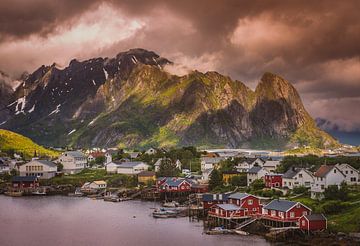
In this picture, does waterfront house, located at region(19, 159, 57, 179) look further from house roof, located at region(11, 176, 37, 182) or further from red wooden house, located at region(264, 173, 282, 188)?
red wooden house, located at region(264, 173, 282, 188)

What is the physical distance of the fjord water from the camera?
2285 inches

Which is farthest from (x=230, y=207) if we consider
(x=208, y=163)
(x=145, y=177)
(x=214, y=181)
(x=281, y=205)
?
(x=208, y=163)

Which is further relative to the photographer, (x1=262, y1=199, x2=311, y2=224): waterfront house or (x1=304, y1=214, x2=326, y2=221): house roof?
(x1=262, y1=199, x2=311, y2=224): waterfront house

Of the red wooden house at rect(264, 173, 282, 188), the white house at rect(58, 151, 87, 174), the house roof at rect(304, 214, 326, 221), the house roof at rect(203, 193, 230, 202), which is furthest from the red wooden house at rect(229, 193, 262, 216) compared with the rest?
the white house at rect(58, 151, 87, 174)

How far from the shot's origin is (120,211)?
269 feet

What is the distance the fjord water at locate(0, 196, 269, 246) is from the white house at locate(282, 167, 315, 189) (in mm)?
19545

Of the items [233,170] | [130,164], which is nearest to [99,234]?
[233,170]

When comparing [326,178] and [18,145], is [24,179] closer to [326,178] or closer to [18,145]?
[18,145]

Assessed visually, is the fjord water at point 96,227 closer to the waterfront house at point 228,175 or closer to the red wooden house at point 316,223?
the red wooden house at point 316,223

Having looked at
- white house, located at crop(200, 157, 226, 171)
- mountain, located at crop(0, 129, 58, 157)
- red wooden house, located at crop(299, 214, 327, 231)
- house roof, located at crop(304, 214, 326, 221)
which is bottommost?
red wooden house, located at crop(299, 214, 327, 231)

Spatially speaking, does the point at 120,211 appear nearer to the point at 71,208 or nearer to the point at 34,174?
the point at 71,208

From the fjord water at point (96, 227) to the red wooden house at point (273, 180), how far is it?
1865cm

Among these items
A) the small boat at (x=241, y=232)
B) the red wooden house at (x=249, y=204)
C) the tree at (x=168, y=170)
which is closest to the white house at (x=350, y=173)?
the red wooden house at (x=249, y=204)

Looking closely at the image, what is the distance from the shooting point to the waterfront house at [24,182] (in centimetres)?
11475
